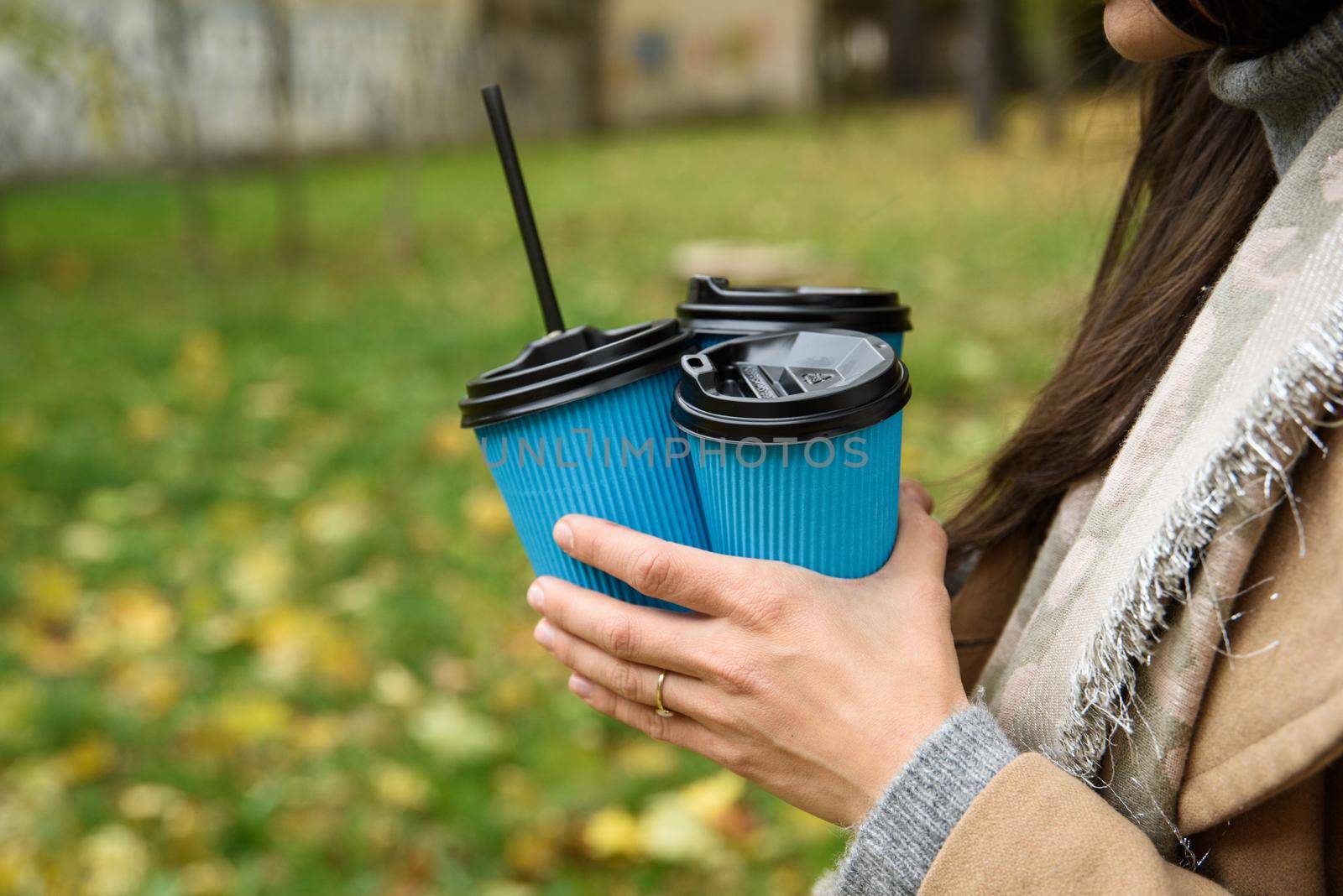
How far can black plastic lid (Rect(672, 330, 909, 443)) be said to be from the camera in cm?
84

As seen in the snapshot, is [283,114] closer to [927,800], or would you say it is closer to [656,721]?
[656,721]

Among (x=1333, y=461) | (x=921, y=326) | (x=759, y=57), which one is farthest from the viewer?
(x=759, y=57)

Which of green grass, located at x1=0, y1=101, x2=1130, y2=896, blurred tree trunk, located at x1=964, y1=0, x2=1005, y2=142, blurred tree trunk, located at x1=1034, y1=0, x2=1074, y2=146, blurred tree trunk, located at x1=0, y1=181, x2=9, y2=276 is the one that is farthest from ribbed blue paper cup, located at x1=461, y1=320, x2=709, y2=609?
blurred tree trunk, located at x1=964, y1=0, x2=1005, y2=142

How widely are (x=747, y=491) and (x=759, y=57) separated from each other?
17.5m

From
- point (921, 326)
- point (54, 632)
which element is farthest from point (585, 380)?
point (921, 326)

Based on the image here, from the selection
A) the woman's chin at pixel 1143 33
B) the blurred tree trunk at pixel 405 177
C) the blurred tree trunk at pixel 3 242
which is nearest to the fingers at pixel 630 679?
the woman's chin at pixel 1143 33

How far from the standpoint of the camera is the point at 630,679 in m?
1.00

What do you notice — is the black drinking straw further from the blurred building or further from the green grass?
the blurred building

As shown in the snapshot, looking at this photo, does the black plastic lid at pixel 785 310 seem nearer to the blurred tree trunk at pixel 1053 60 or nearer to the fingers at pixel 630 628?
the fingers at pixel 630 628

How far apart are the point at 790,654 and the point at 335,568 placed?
2.42 meters

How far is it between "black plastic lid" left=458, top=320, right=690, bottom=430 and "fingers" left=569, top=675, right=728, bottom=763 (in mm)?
283

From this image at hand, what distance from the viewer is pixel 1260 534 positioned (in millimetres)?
753

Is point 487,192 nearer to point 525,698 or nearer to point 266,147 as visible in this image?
point 266,147

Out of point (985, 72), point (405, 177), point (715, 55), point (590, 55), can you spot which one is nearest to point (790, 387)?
point (405, 177)
